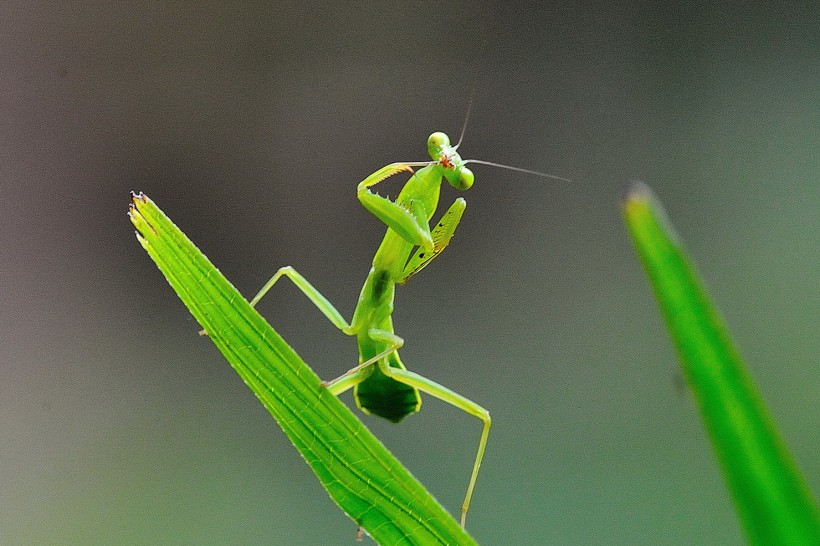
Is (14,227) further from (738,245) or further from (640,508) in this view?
(738,245)

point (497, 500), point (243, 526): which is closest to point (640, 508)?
point (497, 500)

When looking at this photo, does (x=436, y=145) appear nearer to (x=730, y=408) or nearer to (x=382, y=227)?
(x=730, y=408)

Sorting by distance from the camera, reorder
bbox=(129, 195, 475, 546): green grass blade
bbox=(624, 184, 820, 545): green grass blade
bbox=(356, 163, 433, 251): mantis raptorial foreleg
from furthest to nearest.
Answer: bbox=(356, 163, 433, 251): mantis raptorial foreleg, bbox=(129, 195, 475, 546): green grass blade, bbox=(624, 184, 820, 545): green grass blade

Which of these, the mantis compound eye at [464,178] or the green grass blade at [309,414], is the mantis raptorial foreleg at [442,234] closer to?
the mantis compound eye at [464,178]

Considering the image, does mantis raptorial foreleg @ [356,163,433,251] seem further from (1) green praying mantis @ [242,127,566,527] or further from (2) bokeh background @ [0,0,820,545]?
(2) bokeh background @ [0,0,820,545]

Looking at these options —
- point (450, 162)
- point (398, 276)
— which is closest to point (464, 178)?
point (450, 162)

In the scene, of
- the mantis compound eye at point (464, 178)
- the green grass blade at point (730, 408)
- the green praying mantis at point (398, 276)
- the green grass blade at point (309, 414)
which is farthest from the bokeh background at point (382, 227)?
the green grass blade at point (730, 408)

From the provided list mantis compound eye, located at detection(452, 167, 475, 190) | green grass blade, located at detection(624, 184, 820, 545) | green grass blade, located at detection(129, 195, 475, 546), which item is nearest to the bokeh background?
mantis compound eye, located at detection(452, 167, 475, 190)

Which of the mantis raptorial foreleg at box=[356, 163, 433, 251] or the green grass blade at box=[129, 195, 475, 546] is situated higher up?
the mantis raptorial foreleg at box=[356, 163, 433, 251]

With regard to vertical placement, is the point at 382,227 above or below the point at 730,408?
above
